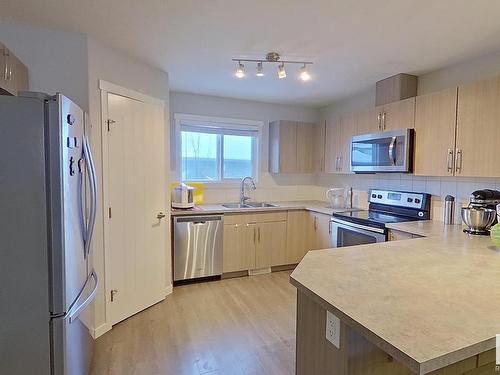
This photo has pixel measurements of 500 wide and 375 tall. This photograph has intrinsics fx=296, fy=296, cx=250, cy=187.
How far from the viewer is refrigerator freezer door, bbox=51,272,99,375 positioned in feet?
4.61

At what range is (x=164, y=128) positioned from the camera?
301 cm

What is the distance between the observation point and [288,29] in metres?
2.09

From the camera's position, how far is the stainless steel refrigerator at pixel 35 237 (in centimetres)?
132

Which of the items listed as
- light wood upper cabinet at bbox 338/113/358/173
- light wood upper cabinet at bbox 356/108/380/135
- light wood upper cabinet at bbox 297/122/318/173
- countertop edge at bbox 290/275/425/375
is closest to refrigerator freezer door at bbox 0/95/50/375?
countertop edge at bbox 290/275/425/375

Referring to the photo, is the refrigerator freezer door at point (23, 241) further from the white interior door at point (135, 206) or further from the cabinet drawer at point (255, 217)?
the cabinet drawer at point (255, 217)

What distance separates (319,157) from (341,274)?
3.11 meters

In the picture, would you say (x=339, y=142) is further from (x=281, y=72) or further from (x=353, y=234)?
(x=281, y=72)

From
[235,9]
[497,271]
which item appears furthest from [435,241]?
[235,9]

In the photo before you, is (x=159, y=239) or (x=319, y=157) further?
(x=319, y=157)

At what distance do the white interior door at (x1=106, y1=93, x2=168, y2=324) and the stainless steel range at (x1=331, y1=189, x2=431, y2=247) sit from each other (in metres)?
1.93

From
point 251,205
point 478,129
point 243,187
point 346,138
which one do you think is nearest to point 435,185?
point 478,129

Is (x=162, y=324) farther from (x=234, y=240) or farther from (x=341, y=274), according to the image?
(x=341, y=274)

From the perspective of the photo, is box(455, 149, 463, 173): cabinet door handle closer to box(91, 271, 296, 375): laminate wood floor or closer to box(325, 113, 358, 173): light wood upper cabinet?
box(325, 113, 358, 173): light wood upper cabinet

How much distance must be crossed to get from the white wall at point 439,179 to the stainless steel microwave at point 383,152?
0.40 meters
